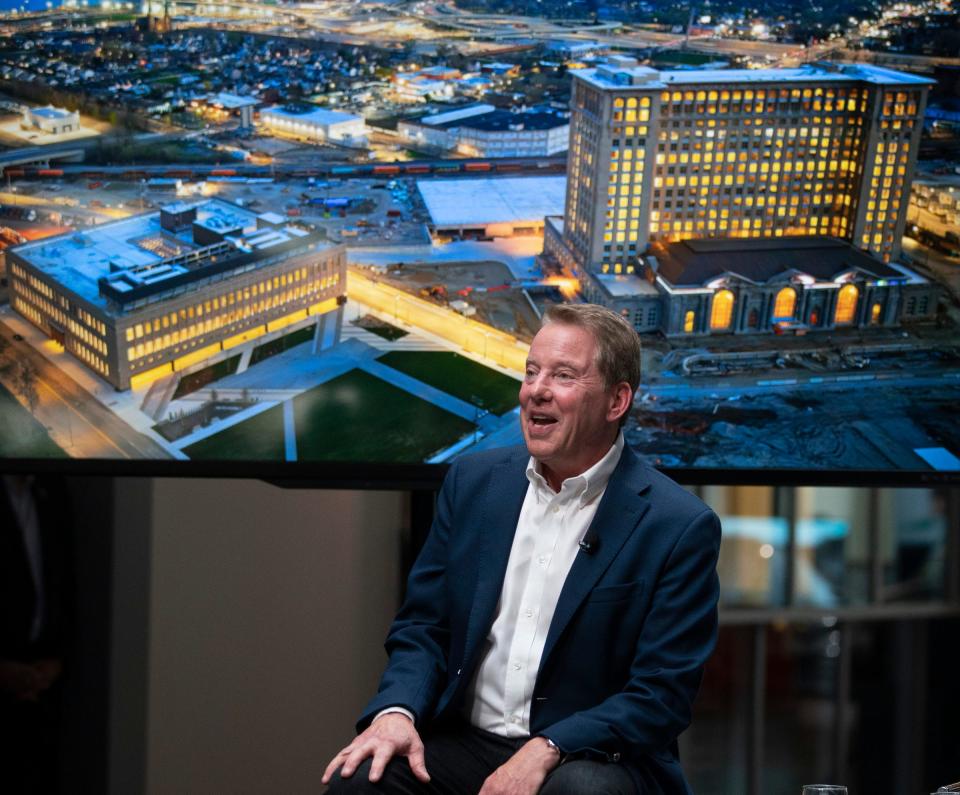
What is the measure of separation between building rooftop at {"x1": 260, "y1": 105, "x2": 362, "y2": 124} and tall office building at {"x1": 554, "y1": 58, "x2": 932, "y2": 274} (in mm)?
746

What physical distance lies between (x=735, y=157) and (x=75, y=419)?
86.6 inches

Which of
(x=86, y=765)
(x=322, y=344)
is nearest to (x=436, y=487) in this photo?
(x=322, y=344)

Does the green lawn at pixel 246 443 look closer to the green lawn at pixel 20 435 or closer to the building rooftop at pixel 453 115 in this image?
the green lawn at pixel 20 435

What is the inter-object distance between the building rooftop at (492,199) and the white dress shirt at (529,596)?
1.77m

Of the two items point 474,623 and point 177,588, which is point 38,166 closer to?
point 177,588

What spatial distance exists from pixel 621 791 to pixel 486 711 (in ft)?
0.95

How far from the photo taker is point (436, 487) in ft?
10.8

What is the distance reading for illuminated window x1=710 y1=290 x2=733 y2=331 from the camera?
11.1 feet

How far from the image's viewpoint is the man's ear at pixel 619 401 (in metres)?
1.81

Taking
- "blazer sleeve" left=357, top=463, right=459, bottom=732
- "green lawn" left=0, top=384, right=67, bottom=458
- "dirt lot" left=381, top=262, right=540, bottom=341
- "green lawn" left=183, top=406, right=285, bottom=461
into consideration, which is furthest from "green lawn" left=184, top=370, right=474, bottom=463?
"blazer sleeve" left=357, top=463, right=459, bottom=732

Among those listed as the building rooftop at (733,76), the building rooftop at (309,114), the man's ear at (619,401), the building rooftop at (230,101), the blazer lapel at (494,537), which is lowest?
the blazer lapel at (494,537)

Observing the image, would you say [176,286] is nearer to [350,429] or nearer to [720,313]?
[350,429]

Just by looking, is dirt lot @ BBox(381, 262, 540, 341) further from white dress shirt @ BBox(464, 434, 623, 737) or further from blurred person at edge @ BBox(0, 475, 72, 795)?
white dress shirt @ BBox(464, 434, 623, 737)

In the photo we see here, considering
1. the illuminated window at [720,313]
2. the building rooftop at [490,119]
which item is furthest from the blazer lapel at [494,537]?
the building rooftop at [490,119]
